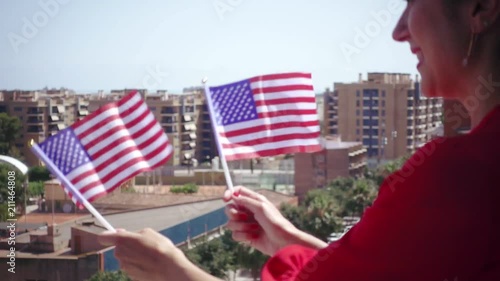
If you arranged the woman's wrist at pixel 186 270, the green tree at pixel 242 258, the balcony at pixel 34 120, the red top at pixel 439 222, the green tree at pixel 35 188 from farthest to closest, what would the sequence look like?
the green tree at pixel 242 258, the balcony at pixel 34 120, the green tree at pixel 35 188, the woman's wrist at pixel 186 270, the red top at pixel 439 222

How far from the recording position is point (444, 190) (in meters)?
0.31

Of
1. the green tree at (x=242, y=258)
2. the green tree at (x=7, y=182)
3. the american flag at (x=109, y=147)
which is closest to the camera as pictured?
the american flag at (x=109, y=147)

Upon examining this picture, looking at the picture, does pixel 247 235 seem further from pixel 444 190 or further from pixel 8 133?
pixel 8 133

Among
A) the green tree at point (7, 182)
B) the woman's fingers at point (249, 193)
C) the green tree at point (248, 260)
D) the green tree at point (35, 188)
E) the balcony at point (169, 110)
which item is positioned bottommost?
the green tree at point (248, 260)

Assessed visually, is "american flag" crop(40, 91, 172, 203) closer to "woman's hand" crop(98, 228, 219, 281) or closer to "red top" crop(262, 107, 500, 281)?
"woman's hand" crop(98, 228, 219, 281)

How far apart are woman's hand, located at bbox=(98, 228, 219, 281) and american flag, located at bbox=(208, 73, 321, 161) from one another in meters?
0.65

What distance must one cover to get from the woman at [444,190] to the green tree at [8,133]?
110 inches

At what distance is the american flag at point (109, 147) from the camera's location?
0.97 meters

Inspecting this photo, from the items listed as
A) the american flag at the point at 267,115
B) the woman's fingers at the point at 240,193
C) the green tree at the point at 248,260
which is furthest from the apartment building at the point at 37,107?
the woman's fingers at the point at 240,193

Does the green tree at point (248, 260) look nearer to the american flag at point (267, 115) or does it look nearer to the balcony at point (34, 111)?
the balcony at point (34, 111)

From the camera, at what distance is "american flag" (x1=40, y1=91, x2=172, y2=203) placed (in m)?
0.97

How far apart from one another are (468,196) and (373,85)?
60.6 ft

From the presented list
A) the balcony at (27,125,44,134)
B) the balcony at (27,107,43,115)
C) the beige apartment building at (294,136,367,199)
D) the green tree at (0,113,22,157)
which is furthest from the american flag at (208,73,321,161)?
the beige apartment building at (294,136,367,199)

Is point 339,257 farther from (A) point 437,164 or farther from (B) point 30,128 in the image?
(B) point 30,128
